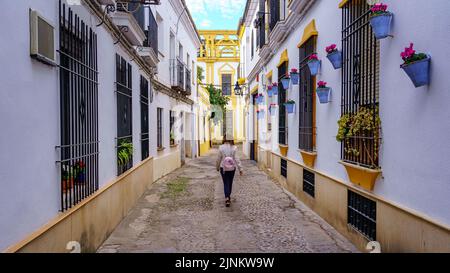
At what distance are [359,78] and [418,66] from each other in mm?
1721

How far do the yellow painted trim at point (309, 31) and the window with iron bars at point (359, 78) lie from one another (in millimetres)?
1547

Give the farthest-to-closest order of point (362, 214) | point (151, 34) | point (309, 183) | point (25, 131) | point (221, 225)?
point (151, 34), point (309, 183), point (221, 225), point (362, 214), point (25, 131)

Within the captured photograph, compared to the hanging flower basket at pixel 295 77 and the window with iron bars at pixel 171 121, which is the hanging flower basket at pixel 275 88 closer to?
the hanging flower basket at pixel 295 77

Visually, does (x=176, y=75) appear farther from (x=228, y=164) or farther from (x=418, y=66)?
(x=418, y=66)

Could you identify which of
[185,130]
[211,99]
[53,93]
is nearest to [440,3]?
[53,93]

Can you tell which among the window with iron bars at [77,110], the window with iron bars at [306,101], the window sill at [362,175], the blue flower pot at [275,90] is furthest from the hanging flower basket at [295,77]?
the window with iron bars at [77,110]

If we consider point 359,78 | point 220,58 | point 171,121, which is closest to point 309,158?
point 359,78

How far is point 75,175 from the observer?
4.48 m

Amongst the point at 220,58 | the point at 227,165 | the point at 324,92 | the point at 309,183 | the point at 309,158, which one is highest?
the point at 220,58

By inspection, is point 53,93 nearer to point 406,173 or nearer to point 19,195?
point 19,195

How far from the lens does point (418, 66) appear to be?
134 inches

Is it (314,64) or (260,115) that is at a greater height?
(314,64)

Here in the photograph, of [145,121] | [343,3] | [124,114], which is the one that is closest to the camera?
[343,3]

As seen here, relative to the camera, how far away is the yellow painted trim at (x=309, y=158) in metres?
7.32
